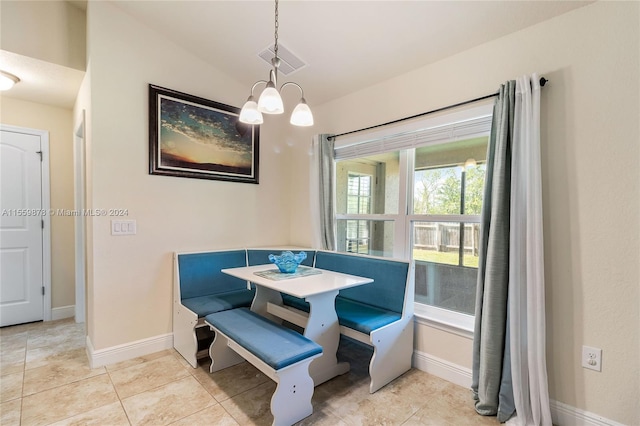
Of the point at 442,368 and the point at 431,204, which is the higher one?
the point at 431,204

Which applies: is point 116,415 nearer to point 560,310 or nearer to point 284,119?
point 560,310

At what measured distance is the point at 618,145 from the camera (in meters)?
1.57

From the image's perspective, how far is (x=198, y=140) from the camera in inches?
111

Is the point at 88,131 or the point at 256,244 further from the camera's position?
the point at 256,244

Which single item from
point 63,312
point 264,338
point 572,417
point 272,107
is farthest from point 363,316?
point 63,312

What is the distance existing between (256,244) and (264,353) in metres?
1.76

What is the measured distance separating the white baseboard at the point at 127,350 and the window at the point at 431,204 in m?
2.01

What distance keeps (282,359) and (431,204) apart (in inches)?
64.7

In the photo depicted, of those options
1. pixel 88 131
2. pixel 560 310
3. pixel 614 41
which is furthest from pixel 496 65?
pixel 88 131

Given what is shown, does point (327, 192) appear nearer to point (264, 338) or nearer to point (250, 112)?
point (250, 112)

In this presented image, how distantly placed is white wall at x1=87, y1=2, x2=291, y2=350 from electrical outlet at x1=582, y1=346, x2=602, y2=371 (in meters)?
2.83

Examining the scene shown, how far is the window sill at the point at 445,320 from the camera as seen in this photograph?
2.13 metres

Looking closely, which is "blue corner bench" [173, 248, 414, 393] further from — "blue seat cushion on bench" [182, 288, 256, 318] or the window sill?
the window sill

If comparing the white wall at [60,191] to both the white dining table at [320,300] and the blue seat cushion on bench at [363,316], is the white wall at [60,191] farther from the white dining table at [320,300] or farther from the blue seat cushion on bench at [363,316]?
the blue seat cushion on bench at [363,316]
